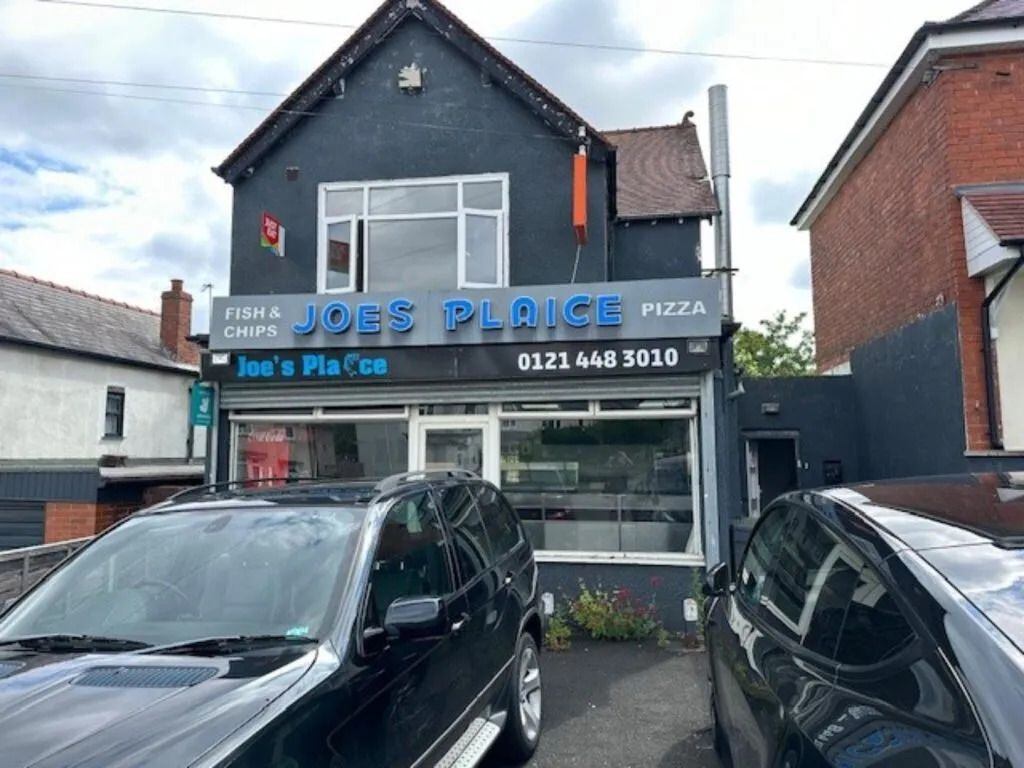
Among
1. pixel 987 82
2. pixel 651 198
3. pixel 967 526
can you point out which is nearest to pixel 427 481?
pixel 967 526

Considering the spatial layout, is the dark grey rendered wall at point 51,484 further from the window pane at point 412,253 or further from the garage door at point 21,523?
the window pane at point 412,253

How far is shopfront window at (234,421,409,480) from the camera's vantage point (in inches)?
324

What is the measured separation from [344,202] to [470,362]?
3.21 metres

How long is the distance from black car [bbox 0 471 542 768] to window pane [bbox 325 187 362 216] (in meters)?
5.86

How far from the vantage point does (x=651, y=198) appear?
1042 centimetres

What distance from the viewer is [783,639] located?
266cm

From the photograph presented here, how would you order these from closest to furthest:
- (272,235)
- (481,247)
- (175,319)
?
(272,235)
(481,247)
(175,319)

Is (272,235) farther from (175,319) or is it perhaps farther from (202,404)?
(175,319)

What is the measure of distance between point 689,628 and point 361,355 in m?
4.40

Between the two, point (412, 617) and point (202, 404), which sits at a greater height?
point (202, 404)

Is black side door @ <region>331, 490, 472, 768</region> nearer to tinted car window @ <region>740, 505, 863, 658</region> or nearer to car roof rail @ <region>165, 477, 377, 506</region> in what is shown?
car roof rail @ <region>165, 477, 377, 506</region>

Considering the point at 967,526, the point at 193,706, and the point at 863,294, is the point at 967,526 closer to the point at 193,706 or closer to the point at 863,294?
the point at 193,706

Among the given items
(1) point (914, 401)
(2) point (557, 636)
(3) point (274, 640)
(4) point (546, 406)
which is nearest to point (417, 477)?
(3) point (274, 640)

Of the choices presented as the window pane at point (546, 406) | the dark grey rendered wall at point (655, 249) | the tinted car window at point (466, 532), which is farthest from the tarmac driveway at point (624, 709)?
the dark grey rendered wall at point (655, 249)
